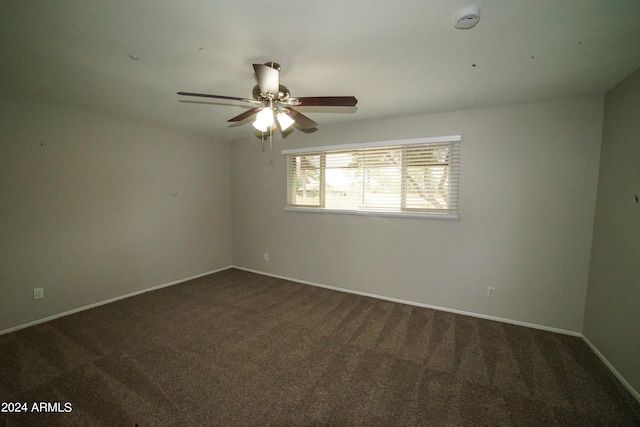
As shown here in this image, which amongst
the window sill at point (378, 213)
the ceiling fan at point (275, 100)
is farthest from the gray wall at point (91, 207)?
the ceiling fan at point (275, 100)

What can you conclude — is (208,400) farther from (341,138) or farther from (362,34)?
(341,138)

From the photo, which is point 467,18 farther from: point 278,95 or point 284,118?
point 284,118

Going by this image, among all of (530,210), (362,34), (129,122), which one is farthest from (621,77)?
(129,122)

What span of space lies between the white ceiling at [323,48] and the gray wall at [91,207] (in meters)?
0.49

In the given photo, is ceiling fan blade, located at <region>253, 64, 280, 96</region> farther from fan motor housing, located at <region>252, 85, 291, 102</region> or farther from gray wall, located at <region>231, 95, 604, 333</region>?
gray wall, located at <region>231, 95, 604, 333</region>

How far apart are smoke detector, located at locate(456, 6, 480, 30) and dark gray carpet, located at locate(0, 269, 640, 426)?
7.52 ft

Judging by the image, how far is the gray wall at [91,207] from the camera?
240 centimetres

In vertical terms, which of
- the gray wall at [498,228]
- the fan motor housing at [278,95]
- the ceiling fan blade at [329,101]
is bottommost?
the gray wall at [498,228]

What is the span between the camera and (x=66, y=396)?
160cm

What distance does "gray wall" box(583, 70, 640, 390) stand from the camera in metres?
1.73

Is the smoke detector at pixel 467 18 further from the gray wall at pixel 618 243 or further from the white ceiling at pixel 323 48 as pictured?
the gray wall at pixel 618 243

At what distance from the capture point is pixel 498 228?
259 cm

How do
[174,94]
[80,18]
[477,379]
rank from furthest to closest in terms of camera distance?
[174,94], [477,379], [80,18]

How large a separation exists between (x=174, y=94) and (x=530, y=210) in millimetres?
3732
